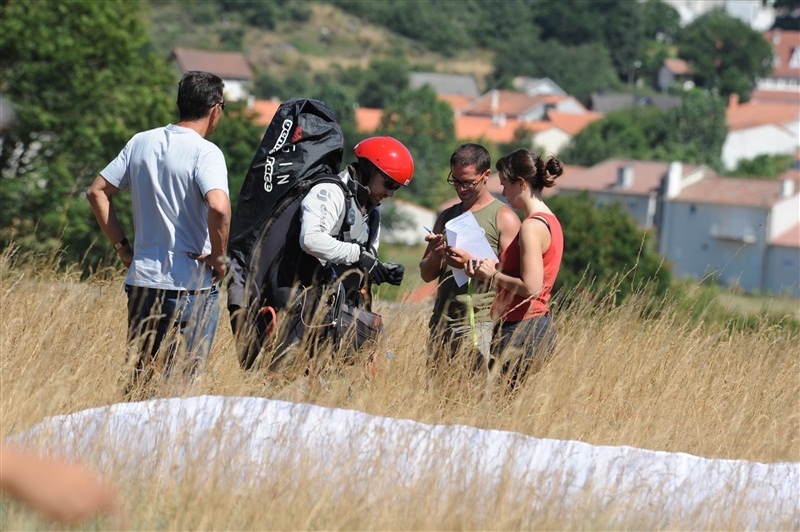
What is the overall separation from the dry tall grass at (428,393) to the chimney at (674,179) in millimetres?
82113

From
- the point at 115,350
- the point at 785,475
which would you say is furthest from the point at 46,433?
the point at 785,475

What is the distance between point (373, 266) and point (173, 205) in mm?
843

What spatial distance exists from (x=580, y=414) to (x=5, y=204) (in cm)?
2543

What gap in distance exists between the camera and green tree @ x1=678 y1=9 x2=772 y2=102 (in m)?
154

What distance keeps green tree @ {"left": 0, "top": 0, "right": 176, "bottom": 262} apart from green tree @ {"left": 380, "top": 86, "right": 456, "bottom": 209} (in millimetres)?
69027

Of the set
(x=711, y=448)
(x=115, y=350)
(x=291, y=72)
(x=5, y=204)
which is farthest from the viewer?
(x=291, y=72)

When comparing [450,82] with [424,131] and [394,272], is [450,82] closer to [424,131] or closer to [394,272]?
[424,131]

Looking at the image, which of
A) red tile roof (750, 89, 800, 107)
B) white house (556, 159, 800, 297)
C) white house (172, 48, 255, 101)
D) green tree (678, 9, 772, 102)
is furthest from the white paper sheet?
green tree (678, 9, 772, 102)

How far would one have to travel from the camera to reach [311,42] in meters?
156

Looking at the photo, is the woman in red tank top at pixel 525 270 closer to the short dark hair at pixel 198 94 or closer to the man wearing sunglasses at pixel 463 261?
the man wearing sunglasses at pixel 463 261

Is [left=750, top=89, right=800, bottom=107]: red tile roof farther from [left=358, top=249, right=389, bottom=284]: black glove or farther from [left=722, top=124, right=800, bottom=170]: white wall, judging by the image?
[left=358, top=249, right=389, bottom=284]: black glove

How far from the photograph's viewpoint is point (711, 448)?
15.6 feet

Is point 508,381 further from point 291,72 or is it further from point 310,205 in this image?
point 291,72

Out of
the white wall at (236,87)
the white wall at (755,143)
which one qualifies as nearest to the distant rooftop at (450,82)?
the white wall at (236,87)
